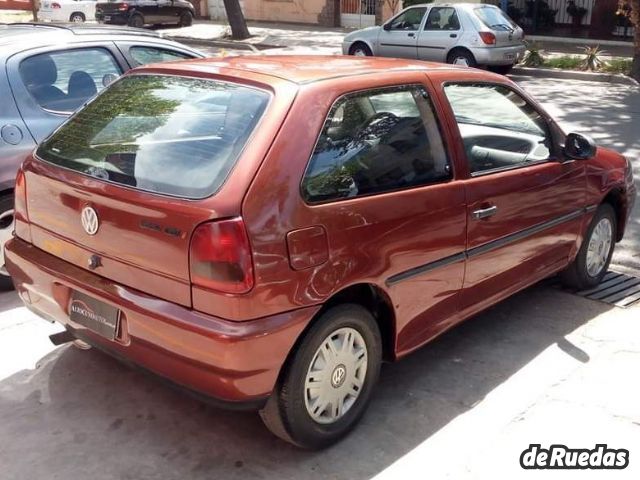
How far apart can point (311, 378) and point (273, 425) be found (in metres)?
0.25

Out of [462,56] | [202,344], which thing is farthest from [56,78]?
[462,56]

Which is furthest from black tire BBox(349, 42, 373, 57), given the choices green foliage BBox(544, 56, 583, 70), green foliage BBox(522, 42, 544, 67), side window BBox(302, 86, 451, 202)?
side window BBox(302, 86, 451, 202)

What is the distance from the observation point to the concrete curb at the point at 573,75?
1529cm

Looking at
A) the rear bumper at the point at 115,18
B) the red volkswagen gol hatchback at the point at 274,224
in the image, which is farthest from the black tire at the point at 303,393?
the rear bumper at the point at 115,18

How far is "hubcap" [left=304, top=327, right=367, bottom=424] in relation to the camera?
310 centimetres

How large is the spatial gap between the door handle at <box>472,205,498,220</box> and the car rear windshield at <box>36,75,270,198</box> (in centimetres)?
129

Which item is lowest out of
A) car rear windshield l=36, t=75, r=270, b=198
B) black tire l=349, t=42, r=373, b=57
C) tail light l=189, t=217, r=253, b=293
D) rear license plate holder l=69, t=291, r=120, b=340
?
rear license plate holder l=69, t=291, r=120, b=340

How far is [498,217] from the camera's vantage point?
389cm

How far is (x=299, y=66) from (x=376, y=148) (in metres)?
0.58

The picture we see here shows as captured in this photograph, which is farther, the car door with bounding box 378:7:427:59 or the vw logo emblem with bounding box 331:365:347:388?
the car door with bounding box 378:7:427:59

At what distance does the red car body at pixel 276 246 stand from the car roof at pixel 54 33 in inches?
69.4

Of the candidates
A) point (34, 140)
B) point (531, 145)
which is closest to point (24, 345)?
point (34, 140)

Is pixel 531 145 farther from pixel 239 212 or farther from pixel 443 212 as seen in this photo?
pixel 239 212

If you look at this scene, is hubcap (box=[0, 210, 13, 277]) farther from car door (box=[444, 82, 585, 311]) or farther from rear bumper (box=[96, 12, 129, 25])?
rear bumper (box=[96, 12, 129, 25])
